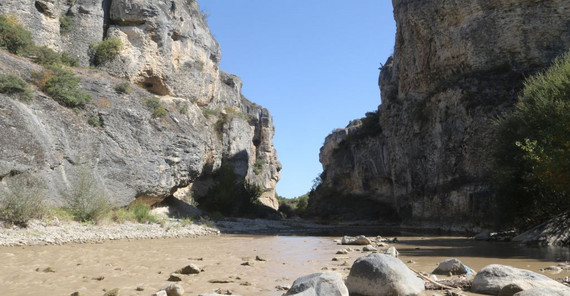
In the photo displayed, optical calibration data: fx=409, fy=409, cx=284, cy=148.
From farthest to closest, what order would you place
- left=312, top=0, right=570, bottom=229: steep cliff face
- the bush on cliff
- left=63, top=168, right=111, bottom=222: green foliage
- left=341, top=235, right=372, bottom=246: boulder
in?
left=312, top=0, right=570, bottom=229: steep cliff face
left=63, top=168, right=111, bottom=222: green foliage
left=341, top=235, right=372, bottom=246: boulder
the bush on cliff

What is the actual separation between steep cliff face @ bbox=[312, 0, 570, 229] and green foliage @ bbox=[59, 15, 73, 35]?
2907 centimetres

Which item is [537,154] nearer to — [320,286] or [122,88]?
[320,286]

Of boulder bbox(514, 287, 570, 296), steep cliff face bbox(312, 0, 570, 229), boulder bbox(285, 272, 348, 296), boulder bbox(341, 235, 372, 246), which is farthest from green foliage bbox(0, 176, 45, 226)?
steep cliff face bbox(312, 0, 570, 229)

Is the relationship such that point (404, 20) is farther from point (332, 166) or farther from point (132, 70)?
point (332, 166)

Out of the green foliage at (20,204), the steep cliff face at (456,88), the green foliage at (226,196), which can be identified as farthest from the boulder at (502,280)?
the green foliage at (226,196)

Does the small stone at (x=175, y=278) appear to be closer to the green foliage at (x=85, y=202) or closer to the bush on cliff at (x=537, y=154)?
the bush on cliff at (x=537, y=154)

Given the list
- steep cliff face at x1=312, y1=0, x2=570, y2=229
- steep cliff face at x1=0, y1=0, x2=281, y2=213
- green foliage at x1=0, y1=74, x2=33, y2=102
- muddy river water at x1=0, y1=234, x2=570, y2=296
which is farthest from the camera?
steep cliff face at x1=312, y1=0, x2=570, y2=229

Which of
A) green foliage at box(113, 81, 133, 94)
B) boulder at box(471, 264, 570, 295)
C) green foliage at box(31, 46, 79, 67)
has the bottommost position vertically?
boulder at box(471, 264, 570, 295)

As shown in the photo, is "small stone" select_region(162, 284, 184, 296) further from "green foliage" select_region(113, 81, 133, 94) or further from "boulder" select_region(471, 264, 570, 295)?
"green foliage" select_region(113, 81, 133, 94)

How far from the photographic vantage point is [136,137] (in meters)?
27.3

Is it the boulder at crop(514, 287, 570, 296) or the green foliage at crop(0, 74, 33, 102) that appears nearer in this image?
the boulder at crop(514, 287, 570, 296)

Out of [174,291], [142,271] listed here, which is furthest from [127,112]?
[174,291]

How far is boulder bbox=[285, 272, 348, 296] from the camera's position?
194 inches

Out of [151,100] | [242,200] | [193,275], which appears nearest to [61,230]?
[193,275]
